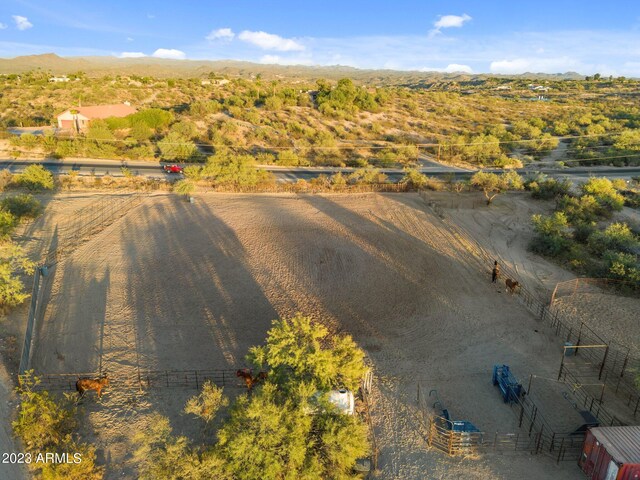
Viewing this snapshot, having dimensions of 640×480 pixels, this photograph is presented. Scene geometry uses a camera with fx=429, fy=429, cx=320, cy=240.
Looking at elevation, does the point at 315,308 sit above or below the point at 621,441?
below

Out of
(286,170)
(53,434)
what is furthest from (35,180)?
(53,434)

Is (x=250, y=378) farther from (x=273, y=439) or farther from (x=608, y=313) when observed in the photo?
(x=608, y=313)

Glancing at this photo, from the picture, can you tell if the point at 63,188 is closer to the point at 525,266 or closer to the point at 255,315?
the point at 255,315

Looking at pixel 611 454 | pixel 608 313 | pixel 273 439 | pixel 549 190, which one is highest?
pixel 549 190

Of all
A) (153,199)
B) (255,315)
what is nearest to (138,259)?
(255,315)

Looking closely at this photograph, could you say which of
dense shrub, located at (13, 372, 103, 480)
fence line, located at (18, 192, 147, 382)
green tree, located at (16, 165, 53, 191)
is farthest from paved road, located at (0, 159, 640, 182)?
dense shrub, located at (13, 372, 103, 480)

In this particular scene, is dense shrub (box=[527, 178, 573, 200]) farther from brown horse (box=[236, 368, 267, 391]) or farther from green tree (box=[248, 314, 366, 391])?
brown horse (box=[236, 368, 267, 391])
